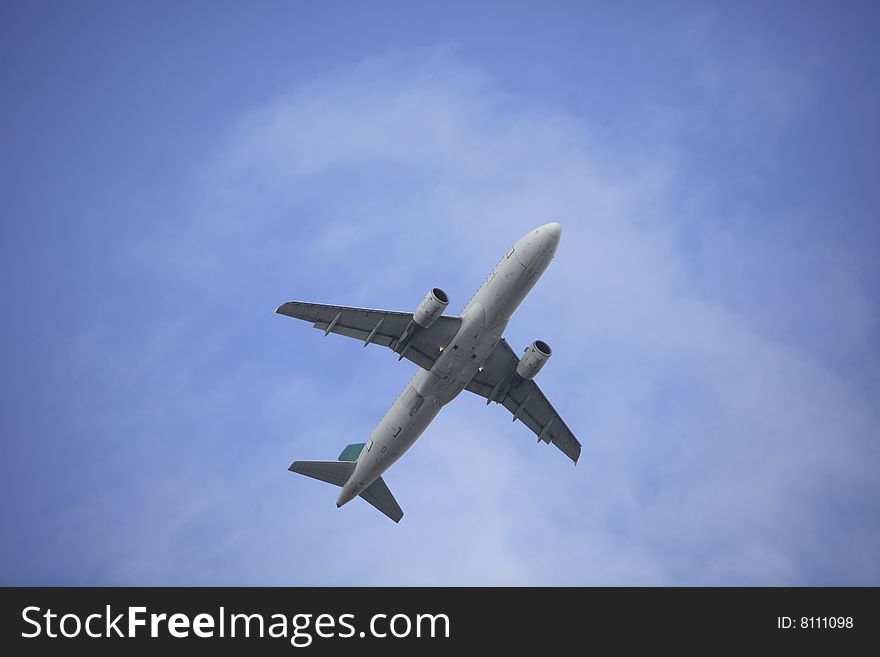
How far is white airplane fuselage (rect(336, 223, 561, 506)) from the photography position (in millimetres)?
46344

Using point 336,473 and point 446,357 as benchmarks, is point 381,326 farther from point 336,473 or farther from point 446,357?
point 336,473

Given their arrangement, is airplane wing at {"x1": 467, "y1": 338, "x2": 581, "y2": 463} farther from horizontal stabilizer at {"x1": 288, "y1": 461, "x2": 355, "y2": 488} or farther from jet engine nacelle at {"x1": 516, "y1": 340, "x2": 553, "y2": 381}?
horizontal stabilizer at {"x1": 288, "y1": 461, "x2": 355, "y2": 488}

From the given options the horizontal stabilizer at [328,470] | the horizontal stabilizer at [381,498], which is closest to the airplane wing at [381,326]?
the horizontal stabilizer at [328,470]

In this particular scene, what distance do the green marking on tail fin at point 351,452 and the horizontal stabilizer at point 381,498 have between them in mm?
3552

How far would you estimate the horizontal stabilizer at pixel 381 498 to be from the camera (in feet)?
196

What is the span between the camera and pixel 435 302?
4834 centimetres

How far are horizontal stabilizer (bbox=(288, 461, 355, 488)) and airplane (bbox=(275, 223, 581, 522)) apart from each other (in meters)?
0.07

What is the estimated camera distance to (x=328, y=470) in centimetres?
5678

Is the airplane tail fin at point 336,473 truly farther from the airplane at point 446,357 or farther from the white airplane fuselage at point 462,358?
the white airplane fuselage at point 462,358

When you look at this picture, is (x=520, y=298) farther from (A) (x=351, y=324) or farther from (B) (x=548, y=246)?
(A) (x=351, y=324)

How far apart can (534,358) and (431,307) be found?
8.54 metres
